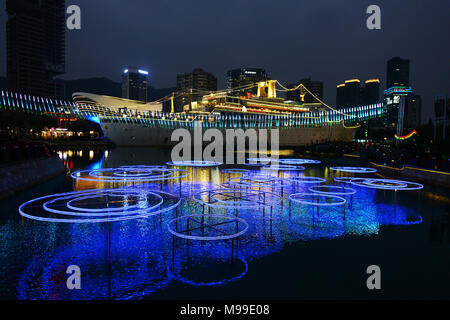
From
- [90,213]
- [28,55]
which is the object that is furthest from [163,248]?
[28,55]

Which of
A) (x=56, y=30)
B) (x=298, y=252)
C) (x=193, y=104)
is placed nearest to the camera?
(x=298, y=252)

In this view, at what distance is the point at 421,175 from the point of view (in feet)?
57.9

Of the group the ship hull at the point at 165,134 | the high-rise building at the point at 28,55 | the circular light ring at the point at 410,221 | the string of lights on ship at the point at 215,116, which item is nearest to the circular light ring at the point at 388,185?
the circular light ring at the point at 410,221

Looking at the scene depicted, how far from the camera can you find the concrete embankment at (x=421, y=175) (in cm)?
1564

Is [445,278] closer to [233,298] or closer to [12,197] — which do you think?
[233,298]

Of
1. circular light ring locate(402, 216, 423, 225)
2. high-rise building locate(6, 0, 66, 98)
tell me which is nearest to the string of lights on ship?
circular light ring locate(402, 216, 423, 225)

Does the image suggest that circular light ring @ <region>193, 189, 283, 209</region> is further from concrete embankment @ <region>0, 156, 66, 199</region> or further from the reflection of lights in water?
concrete embankment @ <region>0, 156, 66, 199</region>

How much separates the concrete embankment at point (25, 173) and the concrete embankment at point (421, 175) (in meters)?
21.1

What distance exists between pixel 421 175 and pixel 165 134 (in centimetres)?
6474

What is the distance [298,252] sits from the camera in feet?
21.8

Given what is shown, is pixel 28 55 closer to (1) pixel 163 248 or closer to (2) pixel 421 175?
(2) pixel 421 175

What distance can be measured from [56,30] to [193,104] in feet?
500

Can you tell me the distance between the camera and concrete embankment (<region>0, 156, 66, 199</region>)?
1206 centimetres
